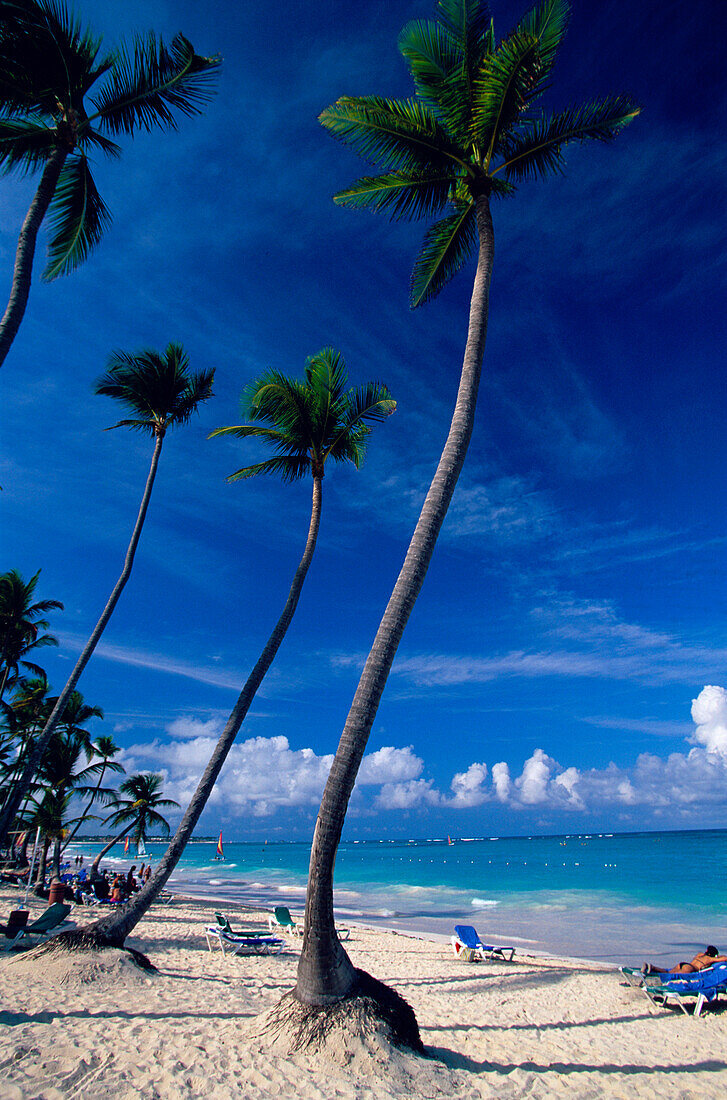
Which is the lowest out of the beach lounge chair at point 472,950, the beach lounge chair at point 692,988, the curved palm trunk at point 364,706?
the beach lounge chair at point 472,950

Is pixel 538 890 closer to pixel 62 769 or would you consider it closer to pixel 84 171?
pixel 62 769

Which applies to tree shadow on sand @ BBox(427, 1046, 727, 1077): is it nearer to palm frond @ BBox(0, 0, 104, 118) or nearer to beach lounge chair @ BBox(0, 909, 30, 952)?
beach lounge chair @ BBox(0, 909, 30, 952)

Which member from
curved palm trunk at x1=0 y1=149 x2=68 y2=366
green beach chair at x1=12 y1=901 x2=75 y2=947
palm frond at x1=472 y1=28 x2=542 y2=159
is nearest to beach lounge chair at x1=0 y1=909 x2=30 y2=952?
green beach chair at x1=12 y1=901 x2=75 y2=947

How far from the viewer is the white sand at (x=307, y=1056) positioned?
13.8ft

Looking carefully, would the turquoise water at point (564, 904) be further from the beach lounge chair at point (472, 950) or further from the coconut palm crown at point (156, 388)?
the coconut palm crown at point (156, 388)

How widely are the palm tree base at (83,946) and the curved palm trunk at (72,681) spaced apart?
445 centimetres

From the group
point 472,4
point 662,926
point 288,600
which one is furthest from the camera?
point 662,926

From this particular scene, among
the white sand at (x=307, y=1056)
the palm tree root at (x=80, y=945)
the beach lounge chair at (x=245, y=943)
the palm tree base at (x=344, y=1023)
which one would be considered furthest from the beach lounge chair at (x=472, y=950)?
the palm tree base at (x=344, y=1023)

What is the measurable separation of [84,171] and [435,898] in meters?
40.4

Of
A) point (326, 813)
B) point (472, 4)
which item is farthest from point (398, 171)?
point (326, 813)

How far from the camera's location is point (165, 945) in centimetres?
1188

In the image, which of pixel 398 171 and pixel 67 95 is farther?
pixel 398 171

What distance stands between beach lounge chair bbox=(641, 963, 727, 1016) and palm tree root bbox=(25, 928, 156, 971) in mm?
7847

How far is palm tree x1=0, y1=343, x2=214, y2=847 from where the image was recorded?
12266mm
